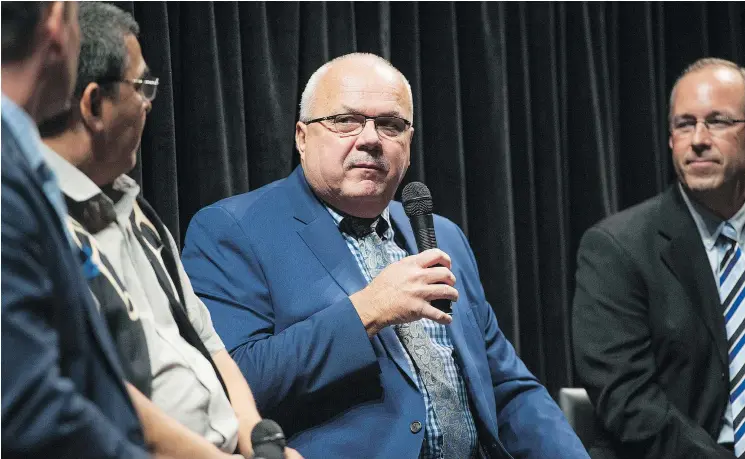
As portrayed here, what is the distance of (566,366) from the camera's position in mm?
3270

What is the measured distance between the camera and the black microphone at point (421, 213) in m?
1.88

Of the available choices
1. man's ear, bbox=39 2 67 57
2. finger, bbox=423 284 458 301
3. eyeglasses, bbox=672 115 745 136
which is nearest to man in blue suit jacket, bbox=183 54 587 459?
finger, bbox=423 284 458 301

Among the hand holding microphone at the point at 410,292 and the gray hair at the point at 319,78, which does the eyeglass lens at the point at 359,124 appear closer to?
the gray hair at the point at 319,78

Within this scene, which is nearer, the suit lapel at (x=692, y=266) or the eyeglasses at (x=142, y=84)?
the eyeglasses at (x=142, y=84)

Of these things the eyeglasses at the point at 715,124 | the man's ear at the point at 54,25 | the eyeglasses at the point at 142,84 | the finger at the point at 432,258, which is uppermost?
the man's ear at the point at 54,25

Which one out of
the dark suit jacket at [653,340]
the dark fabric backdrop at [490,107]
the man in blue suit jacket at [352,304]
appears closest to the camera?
the man in blue suit jacket at [352,304]

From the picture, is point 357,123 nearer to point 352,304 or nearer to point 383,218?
point 383,218

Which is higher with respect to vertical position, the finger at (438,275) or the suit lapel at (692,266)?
the finger at (438,275)

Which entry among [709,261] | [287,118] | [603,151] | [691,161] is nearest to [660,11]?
[603,151]

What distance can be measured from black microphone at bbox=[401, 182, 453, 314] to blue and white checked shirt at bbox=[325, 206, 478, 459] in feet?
0.66

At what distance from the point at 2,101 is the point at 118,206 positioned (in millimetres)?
319

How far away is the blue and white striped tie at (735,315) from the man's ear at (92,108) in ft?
6.35

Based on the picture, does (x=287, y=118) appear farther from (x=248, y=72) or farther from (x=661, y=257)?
(x=661, y=257)

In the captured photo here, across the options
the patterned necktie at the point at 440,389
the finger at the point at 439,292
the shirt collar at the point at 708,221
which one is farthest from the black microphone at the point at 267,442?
the shirt collar at the point at 708,221
